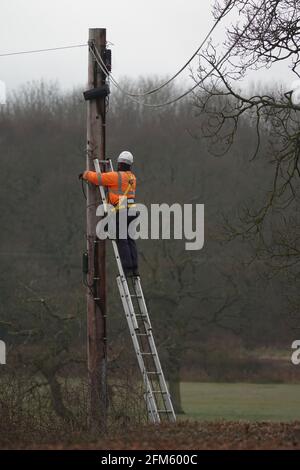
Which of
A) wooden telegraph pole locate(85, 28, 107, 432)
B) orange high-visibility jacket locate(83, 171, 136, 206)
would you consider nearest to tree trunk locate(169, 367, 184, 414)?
wooden telegraph pole locate(85, 28, 107, 432)

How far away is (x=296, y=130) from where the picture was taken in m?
19.2

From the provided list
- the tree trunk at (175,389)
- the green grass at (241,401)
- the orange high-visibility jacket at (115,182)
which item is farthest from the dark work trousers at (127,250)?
the tree trunk at (175,389)

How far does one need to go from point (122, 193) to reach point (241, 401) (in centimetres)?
2921

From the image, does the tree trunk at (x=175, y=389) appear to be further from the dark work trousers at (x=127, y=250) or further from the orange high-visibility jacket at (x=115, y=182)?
the orange high-visibility jacket at (x=115, y=182)

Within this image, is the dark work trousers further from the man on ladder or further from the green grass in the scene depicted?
the green grass

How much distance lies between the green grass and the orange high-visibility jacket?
21493 millimetres

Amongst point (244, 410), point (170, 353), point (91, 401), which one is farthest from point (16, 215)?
point (91, 401)

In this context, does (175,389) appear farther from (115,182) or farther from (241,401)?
(115,182)

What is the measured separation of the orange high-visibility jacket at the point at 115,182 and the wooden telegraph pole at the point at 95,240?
27 centimetres

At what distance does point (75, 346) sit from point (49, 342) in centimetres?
154

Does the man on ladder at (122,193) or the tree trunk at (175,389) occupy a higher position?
the man on ladder at (122,193)

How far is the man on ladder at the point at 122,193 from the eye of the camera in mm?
15094

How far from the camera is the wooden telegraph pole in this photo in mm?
15328

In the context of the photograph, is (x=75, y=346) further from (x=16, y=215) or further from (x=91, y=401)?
(x=16, y=215)
